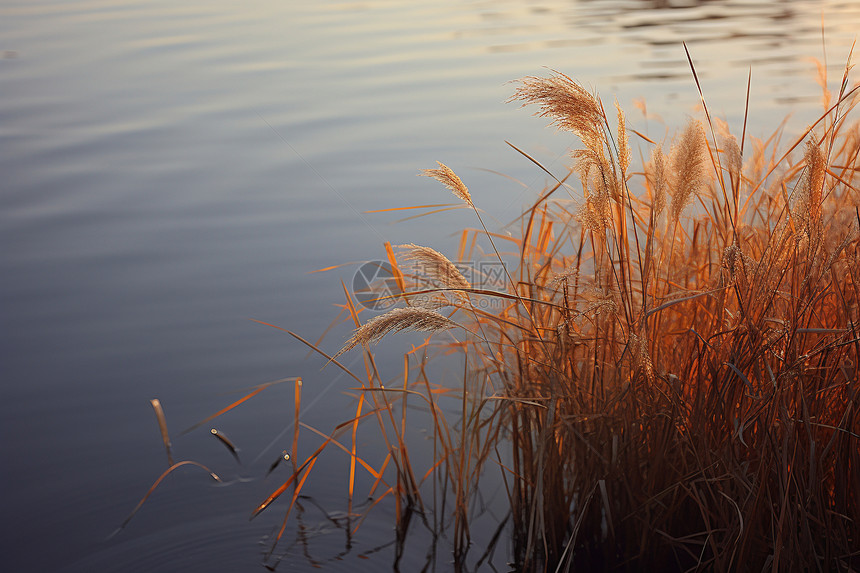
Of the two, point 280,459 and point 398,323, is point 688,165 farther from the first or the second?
point 280,459

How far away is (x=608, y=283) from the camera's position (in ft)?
7.72

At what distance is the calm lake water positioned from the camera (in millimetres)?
2822

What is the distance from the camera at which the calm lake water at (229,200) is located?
2.82m

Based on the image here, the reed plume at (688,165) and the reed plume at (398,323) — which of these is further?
the reed plume at (688,165)

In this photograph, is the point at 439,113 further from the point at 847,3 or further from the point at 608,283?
the point at 847,3

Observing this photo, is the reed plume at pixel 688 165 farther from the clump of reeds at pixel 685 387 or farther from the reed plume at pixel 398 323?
the reed plume at pixel 398 323

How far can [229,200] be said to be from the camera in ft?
18.9

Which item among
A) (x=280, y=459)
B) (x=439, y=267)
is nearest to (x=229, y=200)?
(x=280, y=459)

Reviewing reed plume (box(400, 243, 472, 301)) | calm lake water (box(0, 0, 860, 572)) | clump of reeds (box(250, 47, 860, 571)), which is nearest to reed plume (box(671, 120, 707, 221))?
clump of reeds (box(250, 47, 860, 571))

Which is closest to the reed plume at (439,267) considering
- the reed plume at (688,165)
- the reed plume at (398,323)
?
the reed plume at (398,323)

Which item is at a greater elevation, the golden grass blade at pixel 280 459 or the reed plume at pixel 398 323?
the reed plume at pixel 398 323

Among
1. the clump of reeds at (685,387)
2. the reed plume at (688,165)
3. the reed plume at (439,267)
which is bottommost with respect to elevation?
the clump of reeds at (685,387)

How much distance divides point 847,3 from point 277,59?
9250mm

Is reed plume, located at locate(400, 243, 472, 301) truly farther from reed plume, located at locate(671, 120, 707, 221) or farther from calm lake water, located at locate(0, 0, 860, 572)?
calm lake water, located at locate(0, 0, 860, 572)
